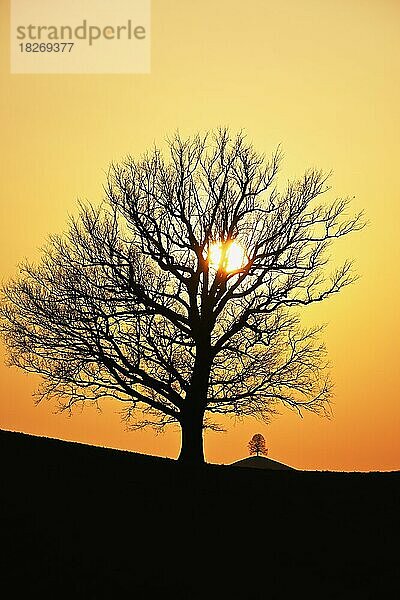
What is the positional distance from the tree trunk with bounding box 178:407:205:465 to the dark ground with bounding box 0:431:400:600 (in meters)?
5.31

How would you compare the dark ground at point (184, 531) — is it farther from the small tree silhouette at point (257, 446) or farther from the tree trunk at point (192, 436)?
the small tree silhouette at point (257, 446)

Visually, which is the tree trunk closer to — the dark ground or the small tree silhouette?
the dark ground

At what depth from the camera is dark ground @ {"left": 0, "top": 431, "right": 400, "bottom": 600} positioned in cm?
1334

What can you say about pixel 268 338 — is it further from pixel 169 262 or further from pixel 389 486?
pixel 389 486

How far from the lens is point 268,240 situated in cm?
2861

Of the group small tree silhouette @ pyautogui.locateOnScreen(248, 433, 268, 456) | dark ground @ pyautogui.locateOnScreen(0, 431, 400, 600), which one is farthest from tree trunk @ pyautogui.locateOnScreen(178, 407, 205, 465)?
small tree silhouette @ pyautogui.locateOnScreen(248, 433, 268, 456)

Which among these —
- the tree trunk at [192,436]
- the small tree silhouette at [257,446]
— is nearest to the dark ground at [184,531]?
the tree trunk at [192,436]

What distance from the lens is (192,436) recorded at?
26.8 metres

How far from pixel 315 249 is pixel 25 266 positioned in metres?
10.3

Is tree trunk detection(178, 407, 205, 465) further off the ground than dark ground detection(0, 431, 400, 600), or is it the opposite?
tree trunk detection(178, 407, 205, 465)

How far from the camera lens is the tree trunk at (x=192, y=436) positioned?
86.4ft

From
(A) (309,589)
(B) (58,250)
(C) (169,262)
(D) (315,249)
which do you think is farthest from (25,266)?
(A) (309,589)

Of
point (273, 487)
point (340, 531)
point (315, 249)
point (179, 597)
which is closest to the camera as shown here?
point (179, 597)

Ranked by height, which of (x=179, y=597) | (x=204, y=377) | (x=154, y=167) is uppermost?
(x=154, y=167)
